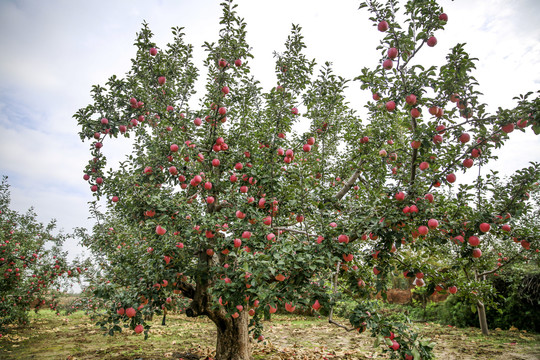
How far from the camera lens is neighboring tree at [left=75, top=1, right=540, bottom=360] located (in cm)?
358

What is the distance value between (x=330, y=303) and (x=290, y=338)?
627cm

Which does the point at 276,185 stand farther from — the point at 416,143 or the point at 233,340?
the point at 233,340

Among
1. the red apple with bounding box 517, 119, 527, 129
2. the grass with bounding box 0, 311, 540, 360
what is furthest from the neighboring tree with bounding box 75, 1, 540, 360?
the grass with bounding box 0, 311, 540, 360

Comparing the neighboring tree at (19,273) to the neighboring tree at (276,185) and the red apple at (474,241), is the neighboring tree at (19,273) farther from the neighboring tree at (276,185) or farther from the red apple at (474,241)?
the red apple at (474,241)

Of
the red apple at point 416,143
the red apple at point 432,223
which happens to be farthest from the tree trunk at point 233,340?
the red apple at point 416,143

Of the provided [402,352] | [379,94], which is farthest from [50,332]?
[379,94]

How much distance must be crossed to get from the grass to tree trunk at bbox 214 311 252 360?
941mm

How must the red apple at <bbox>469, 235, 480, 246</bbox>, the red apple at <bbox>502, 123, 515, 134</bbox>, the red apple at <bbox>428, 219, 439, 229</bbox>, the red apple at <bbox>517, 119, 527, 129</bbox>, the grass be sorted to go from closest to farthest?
the red apple at <bbox>517, 119, 527, 129</bbox> < the red apple at <bbox>502, 123, 515, 134</bbox> < the red apple at <bbox>428, 219, 439, 229</bbox> < the red apple at <bbox>469, 235, 480, 246</bbox> < the grass

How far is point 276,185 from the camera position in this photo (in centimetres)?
456

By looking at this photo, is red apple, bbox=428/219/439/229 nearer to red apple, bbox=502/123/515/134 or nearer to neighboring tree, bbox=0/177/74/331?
red apple, bbox=502/123/515/134

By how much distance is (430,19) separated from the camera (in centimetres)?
Result: 350

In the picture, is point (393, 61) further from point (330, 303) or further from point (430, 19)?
point (330, 303)

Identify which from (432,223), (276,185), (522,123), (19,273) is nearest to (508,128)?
(522,123)

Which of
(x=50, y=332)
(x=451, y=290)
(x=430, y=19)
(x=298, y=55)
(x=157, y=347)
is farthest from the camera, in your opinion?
(x=50, y=332)
